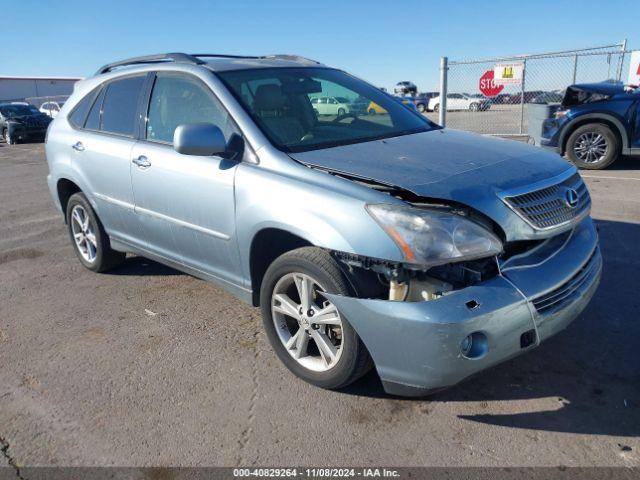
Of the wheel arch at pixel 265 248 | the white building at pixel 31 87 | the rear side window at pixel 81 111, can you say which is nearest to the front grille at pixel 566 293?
the wheel arch at pixel 265 248

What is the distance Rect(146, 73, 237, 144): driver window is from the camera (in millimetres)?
3592

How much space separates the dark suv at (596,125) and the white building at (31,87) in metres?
51.1

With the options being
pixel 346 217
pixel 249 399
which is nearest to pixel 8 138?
pixel 249 399

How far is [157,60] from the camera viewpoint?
4.40 metres

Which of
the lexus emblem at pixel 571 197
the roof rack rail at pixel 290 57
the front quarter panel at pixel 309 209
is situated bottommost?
the lexus emblem at pixel 571 197

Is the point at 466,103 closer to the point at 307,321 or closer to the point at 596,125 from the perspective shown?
the point at 596,125

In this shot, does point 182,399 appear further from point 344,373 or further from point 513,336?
point 513,336

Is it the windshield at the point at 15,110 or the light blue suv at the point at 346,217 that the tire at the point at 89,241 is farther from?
the windshield at the point at 15,110

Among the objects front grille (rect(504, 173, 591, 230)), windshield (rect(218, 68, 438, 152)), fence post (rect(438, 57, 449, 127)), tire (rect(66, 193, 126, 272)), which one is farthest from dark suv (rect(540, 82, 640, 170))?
tire (rect(66, 193, 126, 272))

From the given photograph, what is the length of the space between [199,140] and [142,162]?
1010 mm

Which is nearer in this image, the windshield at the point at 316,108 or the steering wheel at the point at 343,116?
the windshield at the point at 316,108

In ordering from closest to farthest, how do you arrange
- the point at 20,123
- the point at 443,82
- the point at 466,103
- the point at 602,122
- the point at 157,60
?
1. the point at 157,60
2. the point at 602,122
3. the point at 443,82
4. the point at 466,103
5. the point at 20,123

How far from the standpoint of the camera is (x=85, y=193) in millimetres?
4887

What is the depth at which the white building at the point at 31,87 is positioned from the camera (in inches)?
2042
